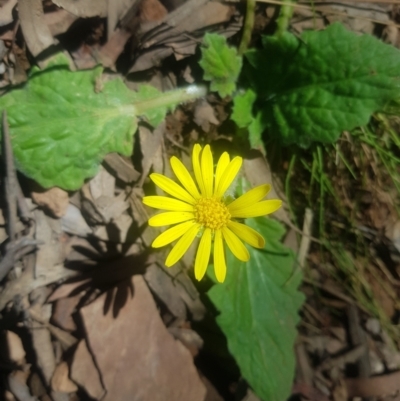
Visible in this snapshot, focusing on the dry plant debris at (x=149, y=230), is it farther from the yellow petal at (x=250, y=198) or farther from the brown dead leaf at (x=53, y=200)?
the yellow petal at (x=250, y=198)

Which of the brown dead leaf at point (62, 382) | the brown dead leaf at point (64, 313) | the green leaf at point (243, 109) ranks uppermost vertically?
the green leaf at point (243, 109)

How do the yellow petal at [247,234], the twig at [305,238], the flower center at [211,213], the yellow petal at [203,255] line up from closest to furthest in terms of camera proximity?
the yellow petal at [247,234]
the yellow petal at [203,255]
the flower center at [211,213]
the twig at [305,238]

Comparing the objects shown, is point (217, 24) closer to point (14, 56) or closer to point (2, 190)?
point (14, 56)

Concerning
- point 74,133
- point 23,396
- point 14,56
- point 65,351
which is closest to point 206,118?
point 74,133

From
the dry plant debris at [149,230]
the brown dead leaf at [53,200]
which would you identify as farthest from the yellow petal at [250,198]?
the brown dead leaf at [53,200]

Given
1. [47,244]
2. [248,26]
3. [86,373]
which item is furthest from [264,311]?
[248,26]

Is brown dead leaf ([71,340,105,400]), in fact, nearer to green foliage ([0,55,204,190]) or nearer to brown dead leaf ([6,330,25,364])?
brown dead leaf ([6,330,25,364])
